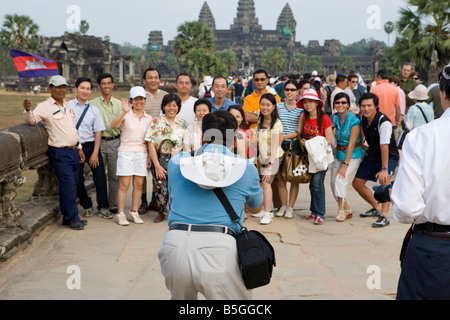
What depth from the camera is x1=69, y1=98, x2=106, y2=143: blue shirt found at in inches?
252

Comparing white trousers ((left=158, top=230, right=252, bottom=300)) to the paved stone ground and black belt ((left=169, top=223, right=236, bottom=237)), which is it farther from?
the paved stone ground

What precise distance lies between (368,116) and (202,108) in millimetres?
1835

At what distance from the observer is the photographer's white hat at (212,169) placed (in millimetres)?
2787

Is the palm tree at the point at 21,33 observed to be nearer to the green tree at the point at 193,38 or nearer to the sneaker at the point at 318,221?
the green tree at the point at 193,38

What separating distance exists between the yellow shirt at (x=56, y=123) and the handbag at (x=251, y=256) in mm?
3481

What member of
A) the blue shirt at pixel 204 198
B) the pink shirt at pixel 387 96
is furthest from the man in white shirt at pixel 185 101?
the blue shirt at pixel 204 198

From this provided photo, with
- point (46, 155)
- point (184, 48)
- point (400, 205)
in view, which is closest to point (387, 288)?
point (400, 205)

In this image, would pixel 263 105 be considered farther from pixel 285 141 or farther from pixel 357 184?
pixel 357 184

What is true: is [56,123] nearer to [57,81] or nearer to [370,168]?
[57,81]

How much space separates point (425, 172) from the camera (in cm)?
250

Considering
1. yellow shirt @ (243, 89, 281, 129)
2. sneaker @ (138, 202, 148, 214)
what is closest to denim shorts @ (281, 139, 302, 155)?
yellow shirt @ (243, 89, 281, 129)

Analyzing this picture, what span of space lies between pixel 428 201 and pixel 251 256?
0.87 m

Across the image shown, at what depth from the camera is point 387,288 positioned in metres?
4.30

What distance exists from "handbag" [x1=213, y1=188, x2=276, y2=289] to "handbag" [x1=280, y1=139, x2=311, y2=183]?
142 inches
